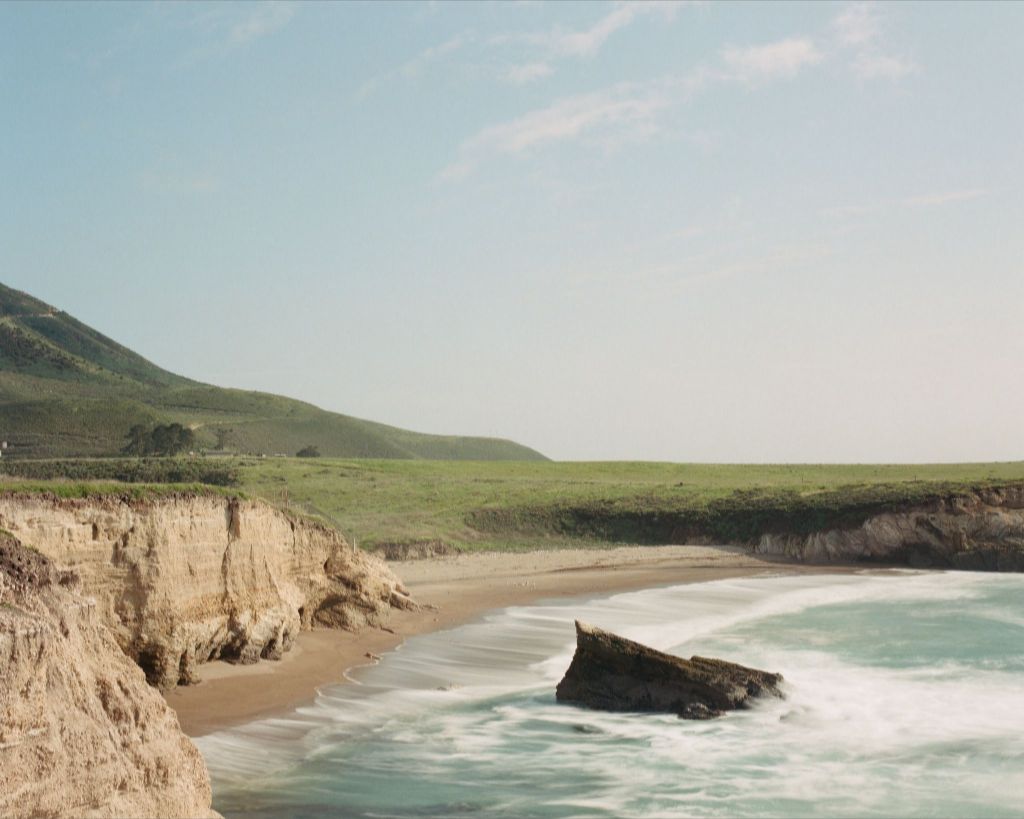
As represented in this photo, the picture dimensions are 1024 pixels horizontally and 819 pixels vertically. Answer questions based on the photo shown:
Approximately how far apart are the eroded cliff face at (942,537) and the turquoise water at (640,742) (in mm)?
21182

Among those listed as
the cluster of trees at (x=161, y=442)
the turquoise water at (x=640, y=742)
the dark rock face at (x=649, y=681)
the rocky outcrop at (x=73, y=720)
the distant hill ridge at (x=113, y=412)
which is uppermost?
the distant hill ridge at (x=113, y=412)

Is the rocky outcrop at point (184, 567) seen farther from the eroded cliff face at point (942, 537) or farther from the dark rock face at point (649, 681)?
the eroded cliff face at point (942, 537)

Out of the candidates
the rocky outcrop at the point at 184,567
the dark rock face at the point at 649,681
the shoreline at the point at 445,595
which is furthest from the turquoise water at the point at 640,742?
the rocky outcrop at the point at 184,567

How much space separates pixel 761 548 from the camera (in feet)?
173

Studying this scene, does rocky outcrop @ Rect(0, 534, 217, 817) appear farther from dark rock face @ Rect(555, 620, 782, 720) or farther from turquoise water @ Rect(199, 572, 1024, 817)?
dark rock face @ Rect(555, 620, 782, 720)

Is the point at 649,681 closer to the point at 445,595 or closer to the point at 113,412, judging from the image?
the point at 445,595

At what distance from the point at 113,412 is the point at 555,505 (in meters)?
75.6

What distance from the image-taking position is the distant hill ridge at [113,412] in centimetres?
10881

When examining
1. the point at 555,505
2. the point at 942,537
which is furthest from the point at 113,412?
the point at 942,537

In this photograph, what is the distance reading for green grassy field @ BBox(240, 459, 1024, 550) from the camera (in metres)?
51.3

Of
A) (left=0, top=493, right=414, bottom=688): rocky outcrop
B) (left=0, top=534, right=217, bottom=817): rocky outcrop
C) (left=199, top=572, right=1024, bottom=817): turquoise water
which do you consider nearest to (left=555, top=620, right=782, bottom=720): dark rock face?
(left=199, top=572, right=1024, bottom=817): turquoise water

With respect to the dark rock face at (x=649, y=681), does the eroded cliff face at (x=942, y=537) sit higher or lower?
higher

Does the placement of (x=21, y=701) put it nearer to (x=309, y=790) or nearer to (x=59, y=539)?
(x=309, y=790)

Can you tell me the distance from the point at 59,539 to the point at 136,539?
151 cm
